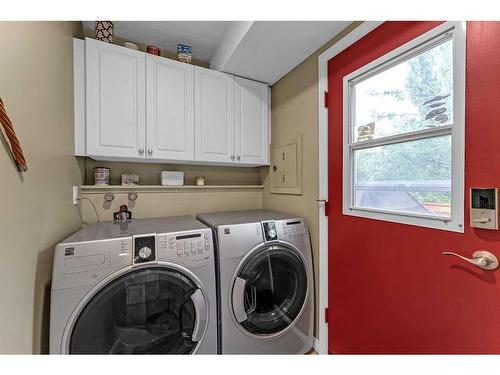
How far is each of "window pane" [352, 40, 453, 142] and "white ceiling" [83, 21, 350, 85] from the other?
1.60 feet

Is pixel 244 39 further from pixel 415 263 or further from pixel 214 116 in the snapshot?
pixel 415 263

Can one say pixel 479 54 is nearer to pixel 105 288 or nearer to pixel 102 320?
pixel 105 288

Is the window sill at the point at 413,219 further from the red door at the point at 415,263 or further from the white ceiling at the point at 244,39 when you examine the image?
the white ceiling at the point at 244,39

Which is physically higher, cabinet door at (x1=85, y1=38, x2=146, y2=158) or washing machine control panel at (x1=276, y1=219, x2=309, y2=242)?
cabinet door at (x1=85, y1=38, x2=146, y2=158)

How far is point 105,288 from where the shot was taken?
982 mm

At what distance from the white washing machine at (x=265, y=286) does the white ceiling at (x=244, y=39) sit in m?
1.26

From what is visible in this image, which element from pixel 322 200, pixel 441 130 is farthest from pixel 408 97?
pixel 322 200

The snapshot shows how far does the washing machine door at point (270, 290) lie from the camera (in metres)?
1.30

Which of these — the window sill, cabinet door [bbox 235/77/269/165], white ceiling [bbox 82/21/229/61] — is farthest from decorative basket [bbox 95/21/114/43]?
the window sill

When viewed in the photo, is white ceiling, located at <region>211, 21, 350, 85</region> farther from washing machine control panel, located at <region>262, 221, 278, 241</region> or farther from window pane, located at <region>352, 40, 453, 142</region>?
washing machine control panel, located at <region>262, 221, 278, 241</region>

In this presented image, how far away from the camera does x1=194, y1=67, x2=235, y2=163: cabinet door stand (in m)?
1.77

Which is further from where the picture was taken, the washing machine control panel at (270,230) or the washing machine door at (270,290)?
the washing machine control panel at (270,230)

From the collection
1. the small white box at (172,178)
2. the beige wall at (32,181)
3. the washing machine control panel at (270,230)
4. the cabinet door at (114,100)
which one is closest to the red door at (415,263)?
the washing machine control panel at (270,230)

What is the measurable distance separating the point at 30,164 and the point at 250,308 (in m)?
1.37
